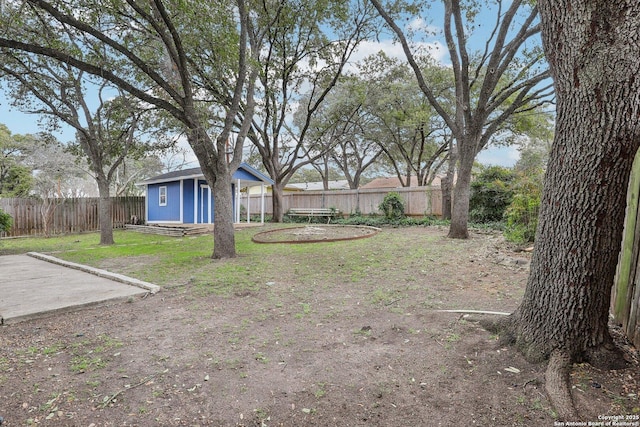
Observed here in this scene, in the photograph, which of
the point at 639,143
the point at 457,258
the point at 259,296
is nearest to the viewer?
the point at 639,143

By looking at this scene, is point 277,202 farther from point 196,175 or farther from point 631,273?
point 631,273

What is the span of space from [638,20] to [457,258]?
4.76 meters

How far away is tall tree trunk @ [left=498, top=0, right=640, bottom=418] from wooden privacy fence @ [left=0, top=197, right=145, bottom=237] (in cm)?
1665

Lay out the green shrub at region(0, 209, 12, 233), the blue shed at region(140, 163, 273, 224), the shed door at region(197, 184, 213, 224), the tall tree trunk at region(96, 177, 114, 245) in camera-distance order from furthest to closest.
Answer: the shed door at region(197, 184, 213, 224) < the blue shed at region(140, 163, 273, 224) < the tall tree trunk at region(96, 177, 114, 245) < the green shrub at region(0, 209, 12, 233)

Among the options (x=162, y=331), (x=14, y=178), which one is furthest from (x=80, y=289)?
(x=14, y=178)

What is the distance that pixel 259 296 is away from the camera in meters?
4.24

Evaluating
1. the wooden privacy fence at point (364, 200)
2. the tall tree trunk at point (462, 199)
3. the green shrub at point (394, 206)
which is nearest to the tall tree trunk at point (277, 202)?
the wooden privacy fence at point (364, 200)

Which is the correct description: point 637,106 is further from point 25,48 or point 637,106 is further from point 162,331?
point 25,48

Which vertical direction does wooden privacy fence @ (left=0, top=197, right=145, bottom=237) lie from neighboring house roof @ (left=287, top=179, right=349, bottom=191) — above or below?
below

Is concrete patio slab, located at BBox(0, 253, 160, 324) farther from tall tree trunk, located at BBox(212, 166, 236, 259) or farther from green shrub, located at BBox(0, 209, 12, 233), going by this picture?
green shrub, located at BBox(0, 209, 12, 233)

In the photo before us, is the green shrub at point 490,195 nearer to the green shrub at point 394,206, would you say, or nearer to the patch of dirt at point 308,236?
the green shrub at point 394,206

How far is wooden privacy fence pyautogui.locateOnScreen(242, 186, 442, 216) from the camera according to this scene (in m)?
14.5

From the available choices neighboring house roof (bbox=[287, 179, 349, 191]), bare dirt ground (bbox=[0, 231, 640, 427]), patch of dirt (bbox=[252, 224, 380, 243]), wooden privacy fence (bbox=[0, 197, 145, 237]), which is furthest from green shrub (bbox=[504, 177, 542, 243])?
neighboring house roof (bbox=[287, 179, 349, 191])

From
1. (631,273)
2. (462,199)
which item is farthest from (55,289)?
(462,199)
